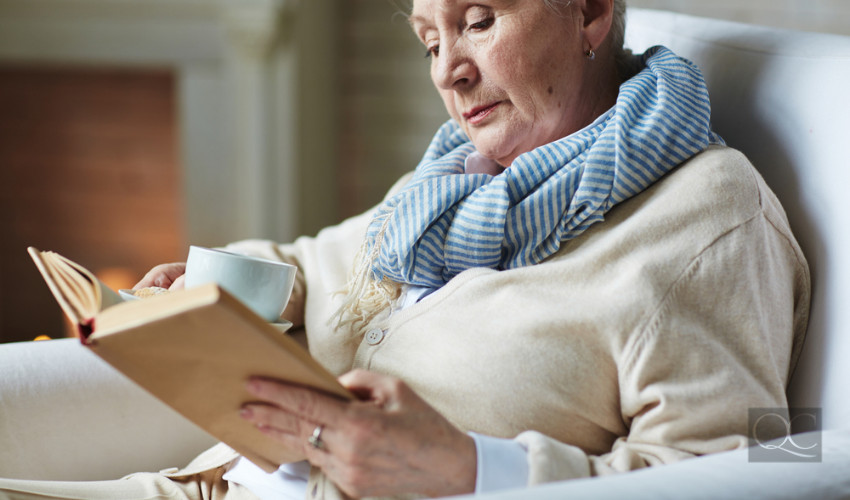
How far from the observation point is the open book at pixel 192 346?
594mm

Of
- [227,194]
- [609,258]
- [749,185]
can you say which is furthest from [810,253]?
[227,194]

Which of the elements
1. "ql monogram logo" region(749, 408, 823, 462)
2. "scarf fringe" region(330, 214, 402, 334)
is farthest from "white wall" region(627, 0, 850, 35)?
"ql monogram logo" region(749, 408, 823, 462)

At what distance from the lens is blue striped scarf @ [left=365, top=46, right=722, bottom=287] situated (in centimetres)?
87

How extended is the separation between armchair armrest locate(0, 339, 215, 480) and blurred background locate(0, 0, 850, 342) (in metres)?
1.57

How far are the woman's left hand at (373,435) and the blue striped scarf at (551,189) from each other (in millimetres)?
259

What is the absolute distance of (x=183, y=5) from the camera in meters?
2.49

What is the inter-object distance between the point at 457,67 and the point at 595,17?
0.58ft

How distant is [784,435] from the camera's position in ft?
2.53

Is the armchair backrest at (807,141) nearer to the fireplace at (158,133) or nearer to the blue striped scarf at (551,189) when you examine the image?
the blue striped scarf at (551,189)

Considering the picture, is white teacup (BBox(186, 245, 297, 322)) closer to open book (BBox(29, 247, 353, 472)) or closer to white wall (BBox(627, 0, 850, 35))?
open book (BBox(29, 247, 353, 472))

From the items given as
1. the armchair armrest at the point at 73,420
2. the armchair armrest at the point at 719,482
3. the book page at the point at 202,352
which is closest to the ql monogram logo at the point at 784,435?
the armchair armrest at the point at 719,482

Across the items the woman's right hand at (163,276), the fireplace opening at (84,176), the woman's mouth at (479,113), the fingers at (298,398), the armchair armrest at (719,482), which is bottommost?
the fireplace opening at (84,176)

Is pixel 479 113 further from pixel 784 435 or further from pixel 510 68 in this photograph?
pixel 784 435

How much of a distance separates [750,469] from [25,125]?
9.28 feet
